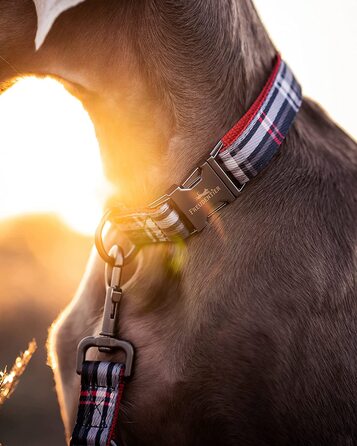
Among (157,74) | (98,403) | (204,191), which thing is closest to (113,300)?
(98,403)

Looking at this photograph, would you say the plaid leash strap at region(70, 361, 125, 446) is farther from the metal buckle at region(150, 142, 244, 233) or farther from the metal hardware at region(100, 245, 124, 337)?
the metal buckle at region(150, 142, 244, 233)

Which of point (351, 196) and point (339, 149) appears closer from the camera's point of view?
point (351, 196)

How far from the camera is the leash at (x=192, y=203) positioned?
1399 mm

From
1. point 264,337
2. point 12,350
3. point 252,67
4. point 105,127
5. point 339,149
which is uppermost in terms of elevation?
point 105,127

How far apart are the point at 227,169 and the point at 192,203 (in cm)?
13

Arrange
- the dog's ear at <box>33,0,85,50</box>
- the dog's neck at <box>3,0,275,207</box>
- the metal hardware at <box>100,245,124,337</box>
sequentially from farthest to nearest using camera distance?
the metal hardware at <box>100,245,124,337</box> < the dog's neck at <box>3,0,275,207</box> < the dog's ear at <box>33,0,85,50</box>

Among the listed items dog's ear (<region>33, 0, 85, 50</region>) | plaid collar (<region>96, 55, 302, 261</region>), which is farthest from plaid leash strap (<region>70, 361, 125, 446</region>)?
dog's ear (<region>33, 0, 85, 50</region>)

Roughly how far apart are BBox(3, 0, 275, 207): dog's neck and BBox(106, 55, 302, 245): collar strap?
64 mm

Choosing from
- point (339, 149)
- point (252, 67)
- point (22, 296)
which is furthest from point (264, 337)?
point (22, 296)

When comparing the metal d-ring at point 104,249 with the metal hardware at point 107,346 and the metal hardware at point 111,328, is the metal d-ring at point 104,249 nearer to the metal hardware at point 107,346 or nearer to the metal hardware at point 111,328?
the metal hardware at point 111,328

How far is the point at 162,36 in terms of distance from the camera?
1.40 m

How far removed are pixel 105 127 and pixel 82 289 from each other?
0.63m

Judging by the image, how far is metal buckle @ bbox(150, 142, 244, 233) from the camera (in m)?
1.41

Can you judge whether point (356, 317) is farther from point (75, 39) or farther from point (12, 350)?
point (12, 350)
